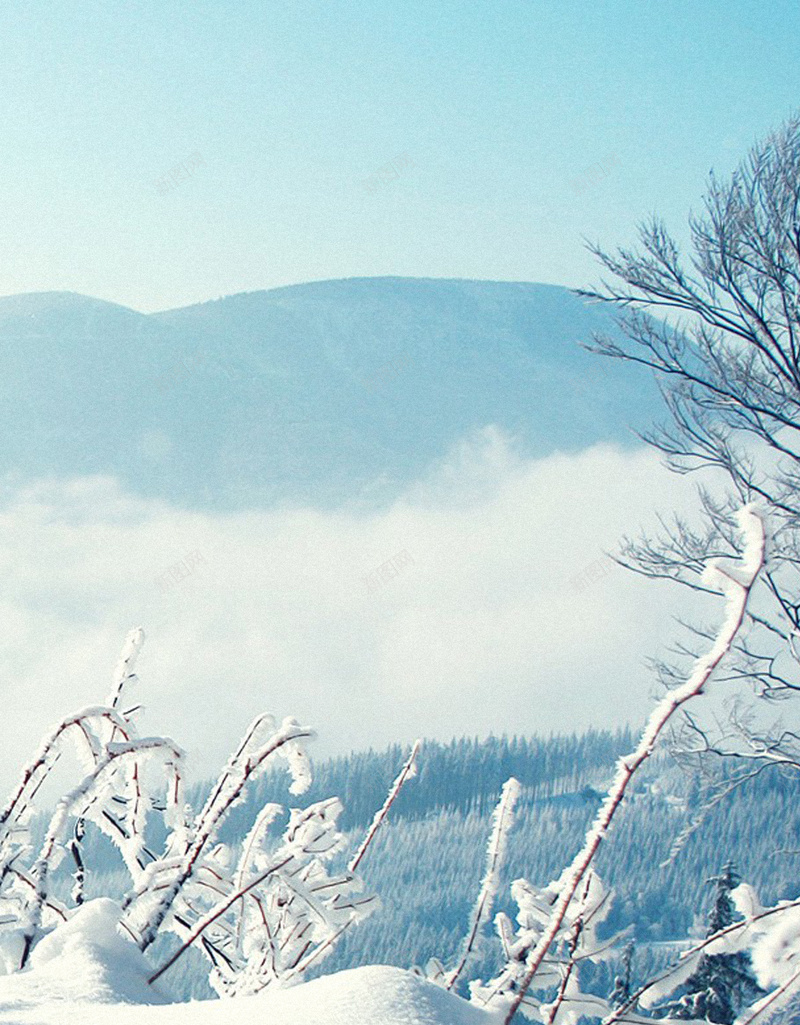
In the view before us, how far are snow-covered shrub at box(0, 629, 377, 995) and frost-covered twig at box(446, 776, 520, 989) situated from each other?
0.47ft

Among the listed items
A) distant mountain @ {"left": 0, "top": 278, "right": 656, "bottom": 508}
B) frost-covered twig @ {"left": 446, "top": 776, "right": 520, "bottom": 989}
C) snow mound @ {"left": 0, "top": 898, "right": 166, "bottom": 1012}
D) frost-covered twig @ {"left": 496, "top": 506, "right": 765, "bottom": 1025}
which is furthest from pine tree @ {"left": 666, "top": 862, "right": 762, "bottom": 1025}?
distant mountain @ {"left": 0, "top": 278, "right": 656, "bottom": 508}

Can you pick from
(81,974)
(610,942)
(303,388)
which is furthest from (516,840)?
(303,388)

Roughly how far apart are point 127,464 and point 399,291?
138ft

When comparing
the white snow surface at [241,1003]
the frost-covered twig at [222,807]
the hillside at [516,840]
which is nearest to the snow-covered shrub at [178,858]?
the frost-covered twig at [222,807]

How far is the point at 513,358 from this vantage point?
129 metres

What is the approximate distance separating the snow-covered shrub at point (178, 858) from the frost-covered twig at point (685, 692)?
0.37m

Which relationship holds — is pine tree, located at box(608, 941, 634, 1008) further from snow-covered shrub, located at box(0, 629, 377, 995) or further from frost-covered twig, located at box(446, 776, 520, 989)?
snow-covered shrub, located at box(0, 629, 377, 995)

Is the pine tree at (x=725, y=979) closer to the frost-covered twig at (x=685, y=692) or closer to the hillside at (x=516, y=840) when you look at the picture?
the frost-covered twig at (x=685, y=692)

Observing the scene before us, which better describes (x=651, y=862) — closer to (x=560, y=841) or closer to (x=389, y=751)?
(x=560, y=841)

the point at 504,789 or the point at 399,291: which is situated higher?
the point at 399,291

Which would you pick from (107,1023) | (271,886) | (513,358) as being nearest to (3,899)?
(271,886)

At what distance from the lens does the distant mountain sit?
4437 inches

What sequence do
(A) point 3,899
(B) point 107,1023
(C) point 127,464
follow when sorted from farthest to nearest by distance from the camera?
(C) point 127,464 → (A) point 3,899 → (B) point 107,1023

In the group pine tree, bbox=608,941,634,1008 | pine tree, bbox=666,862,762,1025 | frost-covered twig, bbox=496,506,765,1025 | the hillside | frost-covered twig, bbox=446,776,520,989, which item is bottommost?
the hillside
